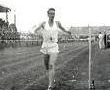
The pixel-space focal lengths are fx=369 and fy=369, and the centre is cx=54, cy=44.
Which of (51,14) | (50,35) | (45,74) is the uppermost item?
(51,14)

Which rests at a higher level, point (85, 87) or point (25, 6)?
point (25, 6)

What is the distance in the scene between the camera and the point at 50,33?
6457 millimetres

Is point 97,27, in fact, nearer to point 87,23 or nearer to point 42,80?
point 87,23

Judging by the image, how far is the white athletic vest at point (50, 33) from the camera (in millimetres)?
6450

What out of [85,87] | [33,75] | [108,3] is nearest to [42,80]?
[33,75]

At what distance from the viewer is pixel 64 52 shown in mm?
A: 11617

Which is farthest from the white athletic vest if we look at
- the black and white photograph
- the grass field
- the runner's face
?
the grass field

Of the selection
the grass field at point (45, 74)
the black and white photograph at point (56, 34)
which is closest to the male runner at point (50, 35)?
the black and white photograph at point (56, 34)

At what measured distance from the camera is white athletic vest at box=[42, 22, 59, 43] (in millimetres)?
6450

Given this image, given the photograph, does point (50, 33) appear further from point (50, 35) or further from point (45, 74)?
point (45, 74)

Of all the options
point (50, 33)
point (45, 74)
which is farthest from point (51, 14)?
point (45, 74)

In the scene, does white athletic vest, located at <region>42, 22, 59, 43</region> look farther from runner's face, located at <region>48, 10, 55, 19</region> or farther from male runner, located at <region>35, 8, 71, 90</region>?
runner's face, located at <region>48, 10, 55, 19</region>

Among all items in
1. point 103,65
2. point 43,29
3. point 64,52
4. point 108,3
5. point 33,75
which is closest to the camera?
point 43,29

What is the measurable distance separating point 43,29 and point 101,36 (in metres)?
1.47
